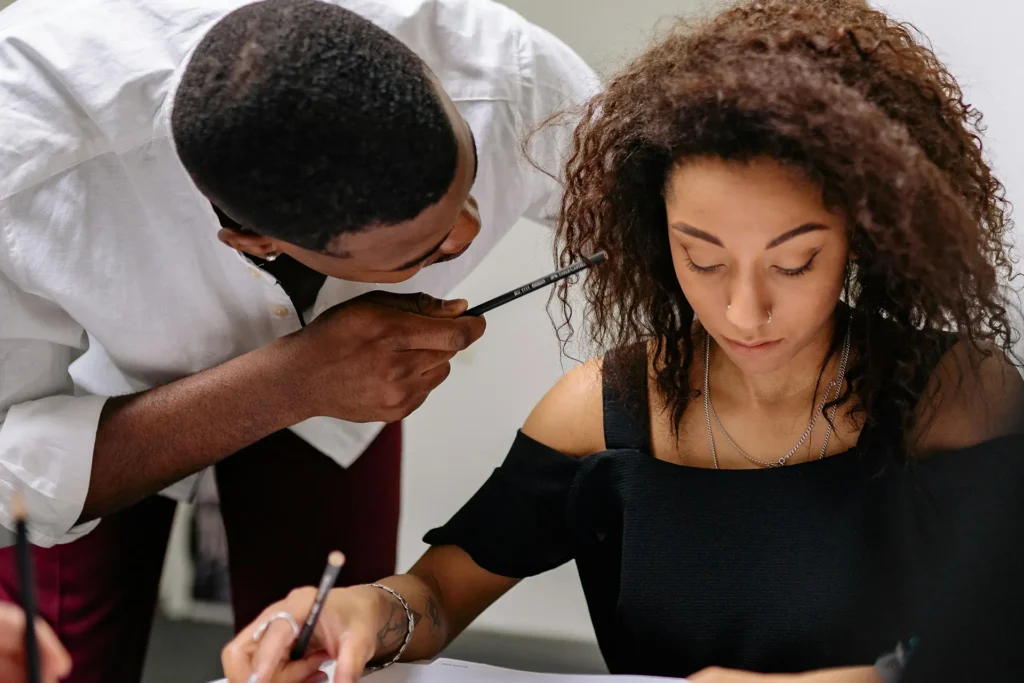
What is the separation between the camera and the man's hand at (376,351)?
2.53ft

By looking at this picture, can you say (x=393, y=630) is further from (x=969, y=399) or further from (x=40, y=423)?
(x=969, y=399)

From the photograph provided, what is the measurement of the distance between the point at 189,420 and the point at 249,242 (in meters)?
0.18

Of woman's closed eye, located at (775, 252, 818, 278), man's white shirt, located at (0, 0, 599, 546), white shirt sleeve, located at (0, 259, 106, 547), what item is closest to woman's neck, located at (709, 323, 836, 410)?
woman's closed eye, located at (775, 252, 818, 278)

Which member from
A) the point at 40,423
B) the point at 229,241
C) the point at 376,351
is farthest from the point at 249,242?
the point at 40,423

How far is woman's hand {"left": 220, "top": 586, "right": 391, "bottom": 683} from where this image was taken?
0.68 m

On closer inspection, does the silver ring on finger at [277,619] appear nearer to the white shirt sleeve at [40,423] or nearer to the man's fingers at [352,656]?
the man's fingers at [352,656]

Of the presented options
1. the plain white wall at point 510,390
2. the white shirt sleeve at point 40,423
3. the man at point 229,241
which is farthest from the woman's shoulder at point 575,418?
the white shirt sleeve at point 40,423

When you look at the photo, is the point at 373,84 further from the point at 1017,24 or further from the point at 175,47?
the point at 1017,24

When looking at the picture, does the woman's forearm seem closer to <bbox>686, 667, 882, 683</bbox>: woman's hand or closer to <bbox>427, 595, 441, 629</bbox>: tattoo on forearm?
<bbox>427, 595, 441, 629</bbox>: tattoo on forearm

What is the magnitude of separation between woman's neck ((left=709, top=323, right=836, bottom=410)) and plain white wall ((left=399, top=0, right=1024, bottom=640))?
0.90 feet

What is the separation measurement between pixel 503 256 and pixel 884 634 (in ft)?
2.04

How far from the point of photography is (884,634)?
27.0 inches

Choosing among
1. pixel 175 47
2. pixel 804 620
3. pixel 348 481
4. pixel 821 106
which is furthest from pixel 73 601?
pixel 821 106

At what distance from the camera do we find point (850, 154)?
61 centimetres
